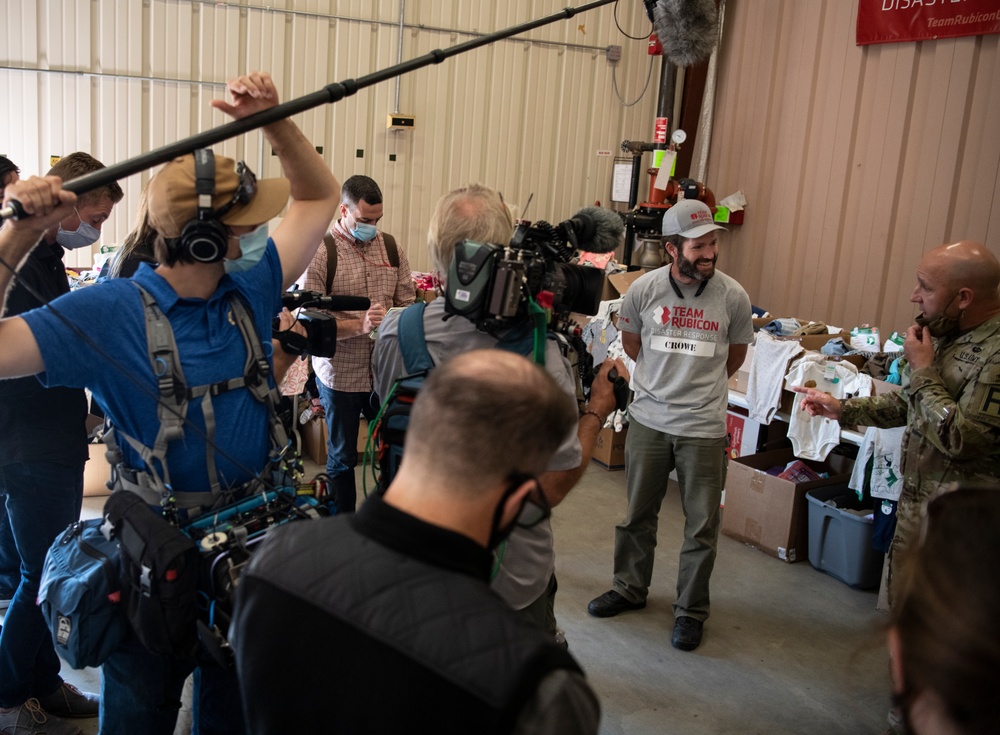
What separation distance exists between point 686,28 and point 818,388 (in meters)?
2.75

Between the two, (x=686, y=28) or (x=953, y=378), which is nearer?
(x=953, y=378)

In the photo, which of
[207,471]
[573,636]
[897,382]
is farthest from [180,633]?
[897,382]

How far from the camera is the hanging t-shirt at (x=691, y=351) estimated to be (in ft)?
11.2

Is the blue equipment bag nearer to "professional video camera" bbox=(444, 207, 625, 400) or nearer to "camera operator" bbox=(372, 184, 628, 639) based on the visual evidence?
"camera operator" bbox=(372, 184, 628, 639)

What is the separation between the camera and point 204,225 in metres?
1.70

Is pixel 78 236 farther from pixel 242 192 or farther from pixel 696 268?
pixel 696 268

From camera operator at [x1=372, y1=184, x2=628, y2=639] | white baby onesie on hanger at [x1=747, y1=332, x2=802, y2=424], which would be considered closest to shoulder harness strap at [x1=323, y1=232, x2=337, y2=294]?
camera operator at [x1=372, y1=184, x2=628, y2=639]

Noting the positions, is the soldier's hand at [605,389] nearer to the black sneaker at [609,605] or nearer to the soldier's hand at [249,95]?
the soldier's hand at [249,95]

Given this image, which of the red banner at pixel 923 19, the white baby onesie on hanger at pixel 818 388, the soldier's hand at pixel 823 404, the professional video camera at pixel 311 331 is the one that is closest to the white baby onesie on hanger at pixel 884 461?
the white baby onesie on hanger at pixel 818 388

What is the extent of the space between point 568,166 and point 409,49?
1529mm

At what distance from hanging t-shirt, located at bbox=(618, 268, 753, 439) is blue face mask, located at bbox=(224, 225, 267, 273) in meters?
2.03

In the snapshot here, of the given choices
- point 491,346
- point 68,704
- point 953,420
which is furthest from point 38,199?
point 953,420

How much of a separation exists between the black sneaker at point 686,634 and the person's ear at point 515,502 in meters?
2.58

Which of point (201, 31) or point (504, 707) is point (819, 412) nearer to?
point (504, 707)
